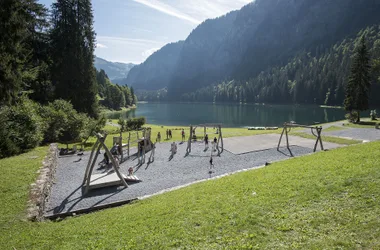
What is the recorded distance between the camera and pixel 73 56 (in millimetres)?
42469

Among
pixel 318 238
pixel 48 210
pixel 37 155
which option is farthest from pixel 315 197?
pixel 37 155

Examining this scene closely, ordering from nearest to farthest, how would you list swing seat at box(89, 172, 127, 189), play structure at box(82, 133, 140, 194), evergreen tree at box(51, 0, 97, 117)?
play structure at box(82, 133, 140, 194)
swing seat at box(89, 172, 127, 189)
evergreen tree at box(51, 0, 97, 117)

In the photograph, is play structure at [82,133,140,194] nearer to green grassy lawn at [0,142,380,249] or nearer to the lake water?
green grassy lawn at [0,142,380,249]

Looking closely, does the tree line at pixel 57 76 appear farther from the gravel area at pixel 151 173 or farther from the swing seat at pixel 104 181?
the swing seat at pixel 104 181

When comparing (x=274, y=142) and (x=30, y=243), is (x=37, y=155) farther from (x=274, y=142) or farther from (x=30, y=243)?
(x=274, y=142)

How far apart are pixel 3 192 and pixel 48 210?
2416 mm

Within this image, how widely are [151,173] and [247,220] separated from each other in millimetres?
12914

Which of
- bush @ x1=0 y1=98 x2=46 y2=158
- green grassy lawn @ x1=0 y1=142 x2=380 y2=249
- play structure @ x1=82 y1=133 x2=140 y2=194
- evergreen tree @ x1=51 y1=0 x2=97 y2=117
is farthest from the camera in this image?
evergreen tree @ x1=51 y1=0 x2=97 y2=117

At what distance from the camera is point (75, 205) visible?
13828 millimetres

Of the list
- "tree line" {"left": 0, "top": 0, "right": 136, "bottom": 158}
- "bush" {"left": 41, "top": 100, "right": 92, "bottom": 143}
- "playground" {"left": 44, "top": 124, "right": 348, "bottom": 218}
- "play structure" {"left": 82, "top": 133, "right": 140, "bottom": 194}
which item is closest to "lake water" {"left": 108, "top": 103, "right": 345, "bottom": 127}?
"tree line" {"left": 0, "top": 0, "right": 136, "bottom": 158}

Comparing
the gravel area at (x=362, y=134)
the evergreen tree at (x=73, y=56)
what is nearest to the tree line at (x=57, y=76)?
the evergreen tree at (x=73, y=56)

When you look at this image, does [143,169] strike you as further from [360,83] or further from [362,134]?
[360,83]

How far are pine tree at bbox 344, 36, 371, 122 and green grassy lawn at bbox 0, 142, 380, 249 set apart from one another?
47832 millimetres

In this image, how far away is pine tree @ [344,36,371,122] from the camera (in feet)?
167
